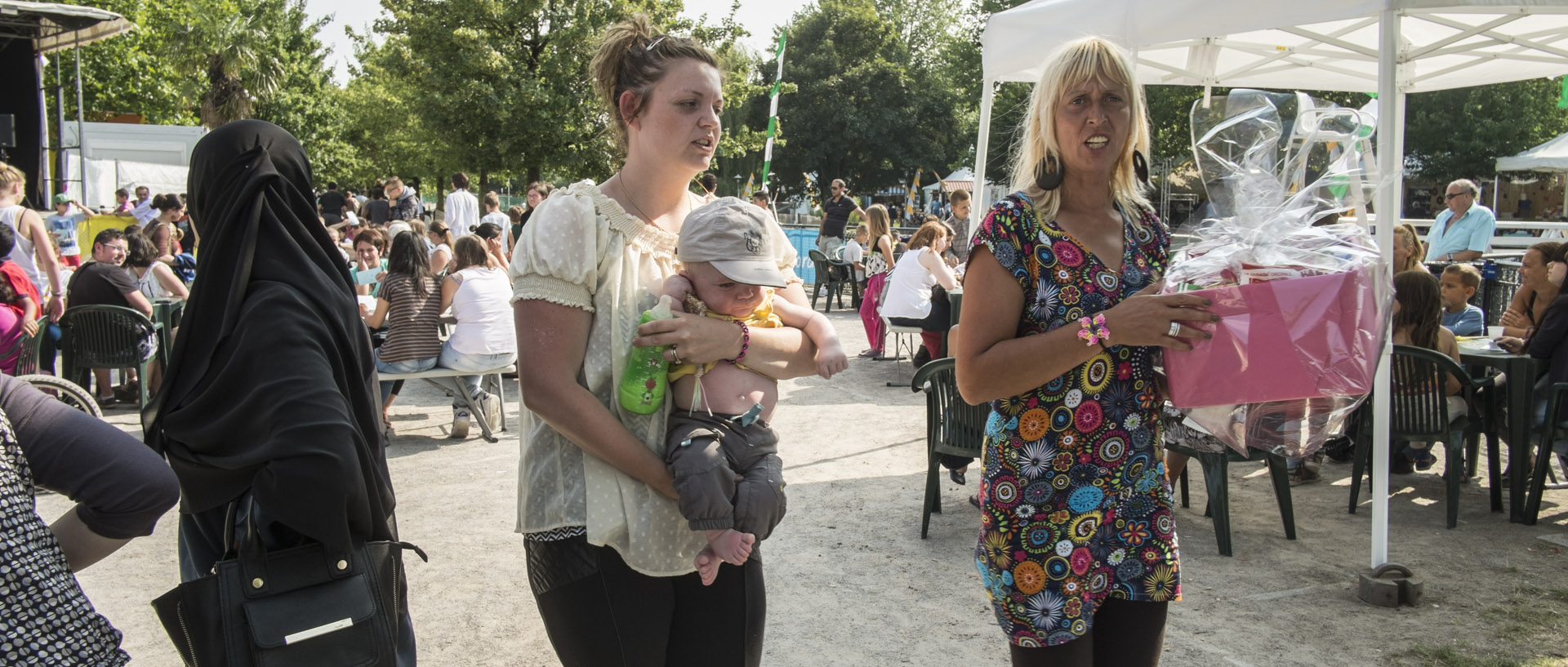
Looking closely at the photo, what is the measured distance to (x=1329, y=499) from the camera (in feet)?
19.3

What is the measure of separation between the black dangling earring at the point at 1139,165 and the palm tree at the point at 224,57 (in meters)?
34.2

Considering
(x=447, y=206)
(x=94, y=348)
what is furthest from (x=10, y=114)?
(x=94, y=348)

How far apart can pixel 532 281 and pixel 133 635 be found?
127 inches

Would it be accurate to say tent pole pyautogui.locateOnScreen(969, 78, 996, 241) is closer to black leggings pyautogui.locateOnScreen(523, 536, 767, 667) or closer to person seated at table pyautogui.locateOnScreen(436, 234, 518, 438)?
person seated at table pyautogui.locateOnScreen(436, 234, 518, 438)

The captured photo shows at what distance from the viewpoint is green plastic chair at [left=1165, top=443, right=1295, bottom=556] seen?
4883 millimetres

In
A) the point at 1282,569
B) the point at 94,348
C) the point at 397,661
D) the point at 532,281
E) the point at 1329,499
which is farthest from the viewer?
the point at 94,348

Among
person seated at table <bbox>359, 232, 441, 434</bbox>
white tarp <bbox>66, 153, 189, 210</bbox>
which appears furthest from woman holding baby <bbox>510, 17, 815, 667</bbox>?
white tarp <bbox>66, 153, 189, 210</bbox>

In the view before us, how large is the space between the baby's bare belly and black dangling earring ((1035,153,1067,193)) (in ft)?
2.33

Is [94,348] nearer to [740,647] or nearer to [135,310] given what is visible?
[135,310]

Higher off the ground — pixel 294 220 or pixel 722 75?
pixel 722 75

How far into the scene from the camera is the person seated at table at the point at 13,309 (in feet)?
21.9

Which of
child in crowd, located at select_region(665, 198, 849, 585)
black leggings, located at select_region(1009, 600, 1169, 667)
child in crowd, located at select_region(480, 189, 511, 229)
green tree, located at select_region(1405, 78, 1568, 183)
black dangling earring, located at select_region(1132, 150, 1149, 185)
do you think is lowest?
black leggings, located at select_region(1009, 600, 1169, 667)

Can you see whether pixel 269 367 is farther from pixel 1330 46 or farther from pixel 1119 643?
pixel 1330 46

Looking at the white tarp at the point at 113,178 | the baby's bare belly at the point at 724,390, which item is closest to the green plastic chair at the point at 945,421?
the baby's bare belly at the point at 724,390
